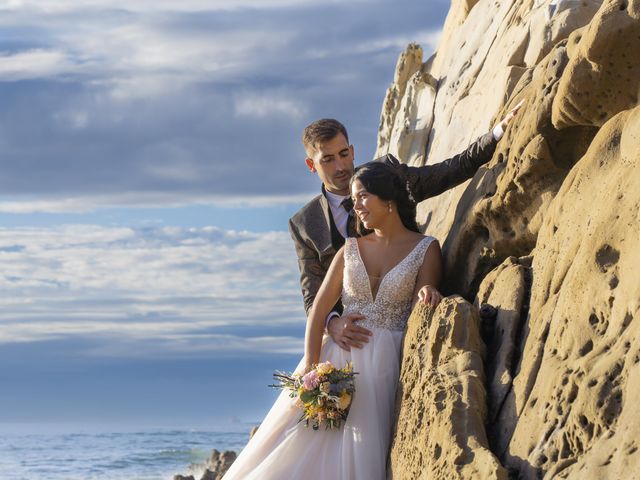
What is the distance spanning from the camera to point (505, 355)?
26.7 ft

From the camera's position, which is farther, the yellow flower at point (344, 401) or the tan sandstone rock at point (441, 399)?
the yellow flower at point (344, 401)

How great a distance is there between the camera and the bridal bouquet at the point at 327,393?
29.2 feet

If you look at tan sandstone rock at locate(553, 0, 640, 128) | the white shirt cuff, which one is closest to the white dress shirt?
the white shirt cuff

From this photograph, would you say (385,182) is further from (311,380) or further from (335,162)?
(311,380)

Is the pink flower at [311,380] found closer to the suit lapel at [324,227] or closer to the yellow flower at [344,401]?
the yellow flower at [344,401]

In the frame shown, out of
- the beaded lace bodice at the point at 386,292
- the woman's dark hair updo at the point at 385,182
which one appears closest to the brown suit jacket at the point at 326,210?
the woman's dark hair updo at the point at 385,182

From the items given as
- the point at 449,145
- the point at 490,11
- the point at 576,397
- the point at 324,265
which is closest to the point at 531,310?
the point at 576,397

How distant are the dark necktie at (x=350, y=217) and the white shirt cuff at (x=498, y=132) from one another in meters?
1.38

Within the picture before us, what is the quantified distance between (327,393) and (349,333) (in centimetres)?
60

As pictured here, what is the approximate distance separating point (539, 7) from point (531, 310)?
5426 millimetres

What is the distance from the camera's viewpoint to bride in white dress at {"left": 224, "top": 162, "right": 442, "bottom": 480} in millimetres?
8898

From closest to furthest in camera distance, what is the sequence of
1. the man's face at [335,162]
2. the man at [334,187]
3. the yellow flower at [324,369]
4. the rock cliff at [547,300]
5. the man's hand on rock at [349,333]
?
the rock cliff at [547,300], the yellow flower at [324,369], the man's hand on rock at [349,333], the man at [334,187], the man's face at [335,162]

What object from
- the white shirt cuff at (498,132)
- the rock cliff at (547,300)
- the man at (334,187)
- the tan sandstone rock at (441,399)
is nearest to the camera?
the rock cliff at (547,300)

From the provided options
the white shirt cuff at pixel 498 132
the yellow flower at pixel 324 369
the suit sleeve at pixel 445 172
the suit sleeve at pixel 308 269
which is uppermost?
the white shirt cuff at pixel 498 132
